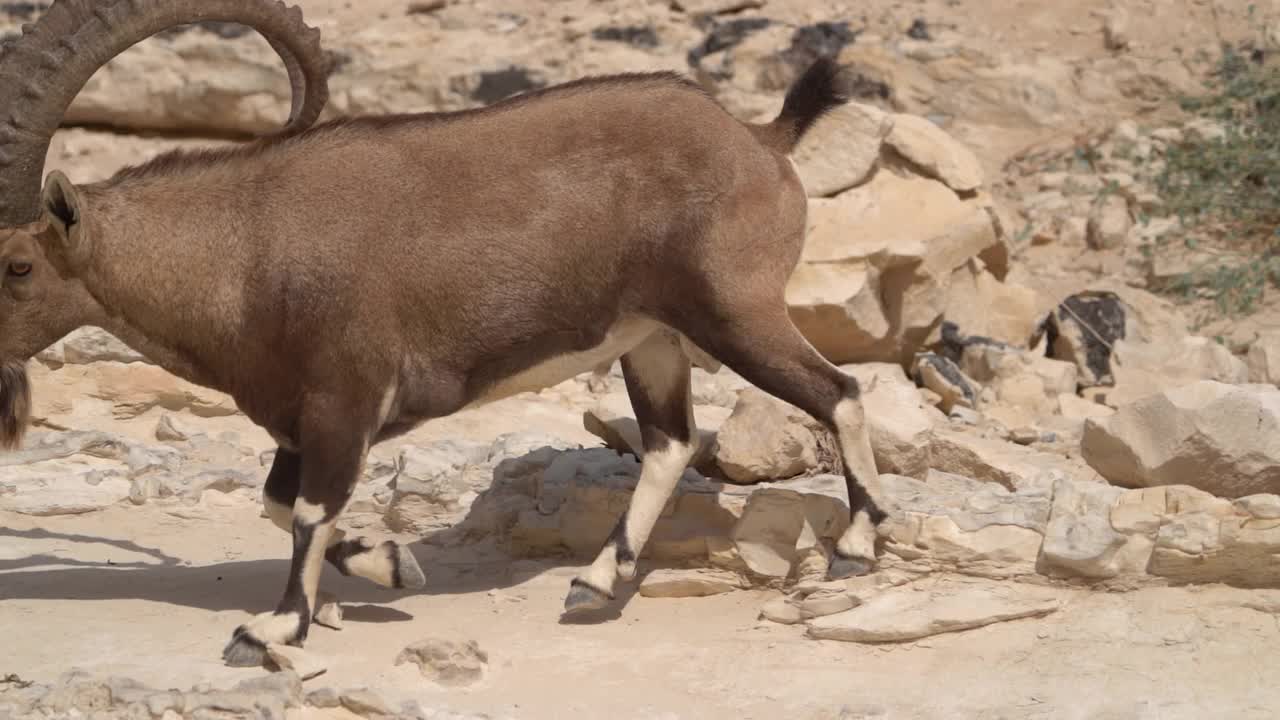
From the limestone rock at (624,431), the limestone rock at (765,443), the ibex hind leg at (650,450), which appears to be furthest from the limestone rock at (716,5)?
the ibex hind leg at (650,450)

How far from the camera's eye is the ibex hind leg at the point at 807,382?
19.9 ft

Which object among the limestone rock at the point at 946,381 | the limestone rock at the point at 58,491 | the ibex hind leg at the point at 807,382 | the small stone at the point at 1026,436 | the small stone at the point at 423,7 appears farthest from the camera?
the small stone at the point at 423,7

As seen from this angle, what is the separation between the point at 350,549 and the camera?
6188 millimetres

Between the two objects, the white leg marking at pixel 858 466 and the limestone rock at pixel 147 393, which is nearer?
the white leg marking at pixel 858 466

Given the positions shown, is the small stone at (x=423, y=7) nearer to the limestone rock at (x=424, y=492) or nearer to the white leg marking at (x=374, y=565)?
the limestone rock at (x=424, y=492)

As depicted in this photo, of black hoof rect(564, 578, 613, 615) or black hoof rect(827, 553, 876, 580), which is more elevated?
black hoof rect(827, 553, 876, 580)

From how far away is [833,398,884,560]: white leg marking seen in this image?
6.12 metres

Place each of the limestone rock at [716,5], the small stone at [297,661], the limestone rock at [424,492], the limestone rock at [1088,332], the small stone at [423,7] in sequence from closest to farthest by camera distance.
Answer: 1. the small stone at [297,661]
2. the limestone rock at [424,492]
3. the limestone rock at [1088,332]
4. the limestone rock at [716,5]
5. the small stone at [423,7]

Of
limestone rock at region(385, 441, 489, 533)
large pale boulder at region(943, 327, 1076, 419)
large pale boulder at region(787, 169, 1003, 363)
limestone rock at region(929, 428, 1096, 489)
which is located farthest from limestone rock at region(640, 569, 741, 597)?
large pale boulder at region(943, 327, 1076, 419)

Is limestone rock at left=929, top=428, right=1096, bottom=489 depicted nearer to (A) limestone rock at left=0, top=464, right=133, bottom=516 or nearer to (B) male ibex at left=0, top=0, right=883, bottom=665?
(B) male ibex at left=0, top=0, right=883, bottom=665

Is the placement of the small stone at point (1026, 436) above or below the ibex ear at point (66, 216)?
below

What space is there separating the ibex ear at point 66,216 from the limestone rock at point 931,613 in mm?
2989

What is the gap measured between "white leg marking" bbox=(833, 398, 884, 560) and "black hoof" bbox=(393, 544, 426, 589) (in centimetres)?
162

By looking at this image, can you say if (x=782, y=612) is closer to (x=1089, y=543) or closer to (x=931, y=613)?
(x=931, y=613)
